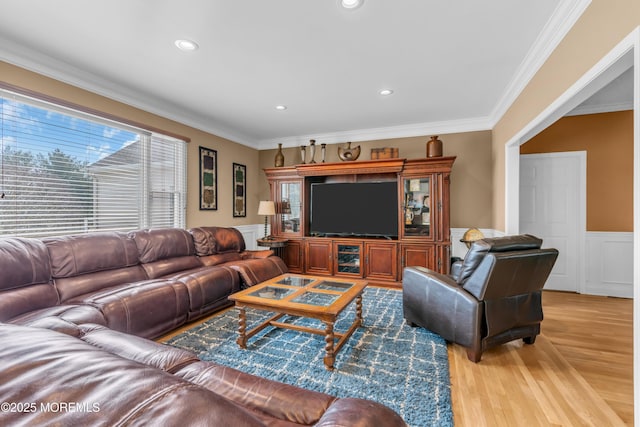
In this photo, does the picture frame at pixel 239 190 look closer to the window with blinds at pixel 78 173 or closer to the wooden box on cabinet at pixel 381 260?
the window with blinds at pixel 78 173

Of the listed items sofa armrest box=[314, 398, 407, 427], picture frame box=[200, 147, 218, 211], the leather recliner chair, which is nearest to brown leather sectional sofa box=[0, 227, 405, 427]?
sofa armrest box=[314, 398, 407, 427]

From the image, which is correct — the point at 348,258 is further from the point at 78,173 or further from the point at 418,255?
the point at 78,173

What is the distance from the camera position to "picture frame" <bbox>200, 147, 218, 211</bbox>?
14.6ft

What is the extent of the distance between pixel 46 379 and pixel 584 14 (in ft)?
9.82

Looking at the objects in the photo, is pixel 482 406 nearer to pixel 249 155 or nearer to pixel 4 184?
pixel 4 184

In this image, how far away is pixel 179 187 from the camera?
13.5 feet

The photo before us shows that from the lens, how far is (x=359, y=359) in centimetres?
216

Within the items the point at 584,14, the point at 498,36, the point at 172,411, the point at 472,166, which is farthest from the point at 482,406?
the point at 472,166

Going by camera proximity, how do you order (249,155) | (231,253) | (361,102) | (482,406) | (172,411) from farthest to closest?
(249,155) < (231,253) < (361,102) < (482,406) < (172,411)

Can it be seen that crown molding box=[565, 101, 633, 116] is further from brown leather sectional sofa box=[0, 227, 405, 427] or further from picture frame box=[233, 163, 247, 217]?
picture frame box=[233, 163, 247, 217]

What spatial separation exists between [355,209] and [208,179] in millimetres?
2469

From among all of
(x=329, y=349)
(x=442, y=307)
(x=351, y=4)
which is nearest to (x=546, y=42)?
(x=351, y=4)

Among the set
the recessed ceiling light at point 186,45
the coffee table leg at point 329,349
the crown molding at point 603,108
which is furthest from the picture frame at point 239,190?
the crown molding at point 603,108

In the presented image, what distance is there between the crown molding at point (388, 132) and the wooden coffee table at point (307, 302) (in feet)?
9.89
